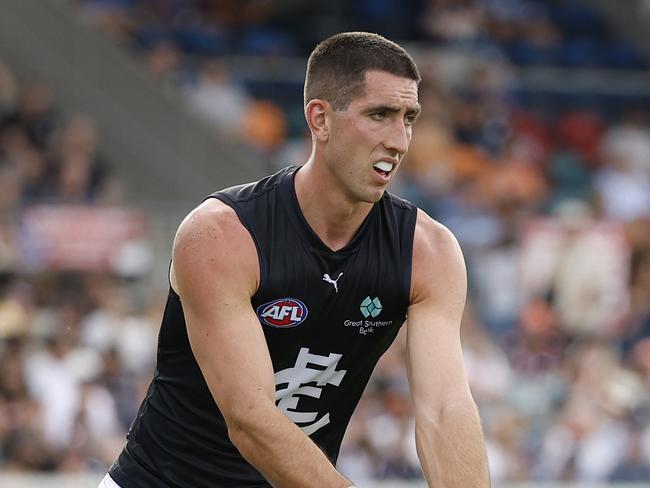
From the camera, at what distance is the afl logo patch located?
4.47 meters

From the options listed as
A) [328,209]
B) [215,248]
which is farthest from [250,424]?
[328,209]

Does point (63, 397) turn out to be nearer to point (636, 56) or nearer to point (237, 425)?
point (237, 425)

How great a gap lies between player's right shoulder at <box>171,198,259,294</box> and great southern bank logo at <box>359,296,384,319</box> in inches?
15.5

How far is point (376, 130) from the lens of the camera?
4.38m

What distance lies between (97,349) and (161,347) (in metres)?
5.63

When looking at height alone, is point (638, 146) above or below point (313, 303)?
above

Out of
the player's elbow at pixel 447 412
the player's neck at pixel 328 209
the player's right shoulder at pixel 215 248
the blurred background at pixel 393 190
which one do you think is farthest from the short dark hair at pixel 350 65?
the blurred background at pixel 393 190

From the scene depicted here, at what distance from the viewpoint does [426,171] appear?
44.0 feet

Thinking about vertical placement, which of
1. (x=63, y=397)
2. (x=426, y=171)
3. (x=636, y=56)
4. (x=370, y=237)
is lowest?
(x=63, y=397)

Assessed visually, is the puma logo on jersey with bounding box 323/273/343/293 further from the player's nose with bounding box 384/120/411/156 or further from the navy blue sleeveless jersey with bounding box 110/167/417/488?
the player's nose with bounding box 384/120/411/156

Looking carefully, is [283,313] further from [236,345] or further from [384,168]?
[384,168]

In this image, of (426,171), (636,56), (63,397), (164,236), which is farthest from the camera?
(636,56)

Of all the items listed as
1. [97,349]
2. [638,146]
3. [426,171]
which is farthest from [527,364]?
[638,146]

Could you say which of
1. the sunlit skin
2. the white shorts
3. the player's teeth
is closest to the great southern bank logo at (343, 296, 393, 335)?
the sunlit skin
